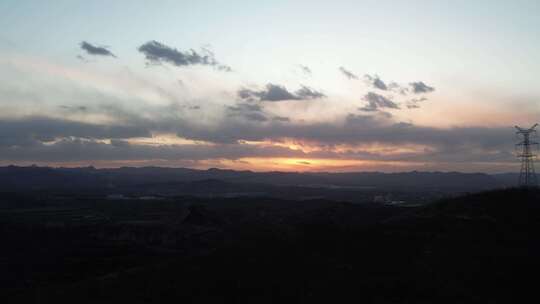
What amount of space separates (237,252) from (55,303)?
1201cm

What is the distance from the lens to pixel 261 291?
2288cm

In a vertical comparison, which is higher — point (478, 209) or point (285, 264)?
point (478, 209)

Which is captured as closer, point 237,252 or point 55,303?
point 55,303

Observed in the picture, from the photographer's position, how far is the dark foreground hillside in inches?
883

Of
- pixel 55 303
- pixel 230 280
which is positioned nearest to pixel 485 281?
pixel 230 280

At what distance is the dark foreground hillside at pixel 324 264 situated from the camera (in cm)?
2244

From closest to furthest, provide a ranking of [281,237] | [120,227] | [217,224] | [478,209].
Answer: [281,237], [478,209], [120,227], [217,224]

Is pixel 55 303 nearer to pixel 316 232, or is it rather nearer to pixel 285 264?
pixel 285 264

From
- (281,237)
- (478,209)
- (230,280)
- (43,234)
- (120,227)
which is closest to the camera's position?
(230,280)

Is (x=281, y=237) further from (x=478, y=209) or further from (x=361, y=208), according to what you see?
(x=361, y=208)

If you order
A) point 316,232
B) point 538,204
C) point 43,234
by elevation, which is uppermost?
point 538,204

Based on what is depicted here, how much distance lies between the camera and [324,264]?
88.5 ft

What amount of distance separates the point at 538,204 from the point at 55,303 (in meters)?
34.7

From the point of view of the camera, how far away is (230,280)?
24.8 m
